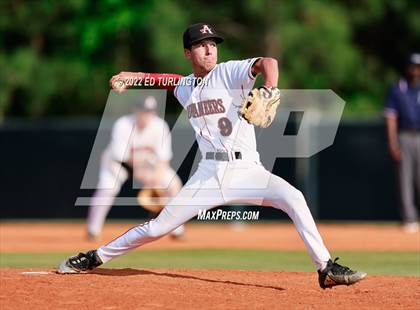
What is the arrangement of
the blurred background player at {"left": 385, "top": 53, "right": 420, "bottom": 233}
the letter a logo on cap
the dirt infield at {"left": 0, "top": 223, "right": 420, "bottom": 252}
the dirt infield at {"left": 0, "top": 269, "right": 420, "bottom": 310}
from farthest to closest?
the blurred background player at {"left": 385, "top": 53, "right": 420, "bottom": 233} → the dirt infield at {"left": 0, "top": 223, "right": 420, "bottom": 252} → the letter a logo on cap → the dirt infield at {"left": 0, "top": 269, "right": 420, "bottom": 310}

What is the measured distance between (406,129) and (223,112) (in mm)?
8753

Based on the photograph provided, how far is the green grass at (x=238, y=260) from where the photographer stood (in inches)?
414

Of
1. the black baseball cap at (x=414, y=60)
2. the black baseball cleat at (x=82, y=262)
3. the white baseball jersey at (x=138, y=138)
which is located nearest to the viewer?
the black baseball cleat at (x=82, y=262)

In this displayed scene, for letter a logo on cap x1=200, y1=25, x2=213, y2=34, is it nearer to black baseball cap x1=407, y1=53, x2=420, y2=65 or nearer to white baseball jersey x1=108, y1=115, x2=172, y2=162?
white baseball jersey x1=108, y1=115, x2=172, y2=162

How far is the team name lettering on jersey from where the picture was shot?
313 inches

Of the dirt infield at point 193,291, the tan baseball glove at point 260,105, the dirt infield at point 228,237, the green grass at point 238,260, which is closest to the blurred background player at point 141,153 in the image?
the dirt infield at point 228,237

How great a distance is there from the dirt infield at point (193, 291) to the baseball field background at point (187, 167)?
17 mm

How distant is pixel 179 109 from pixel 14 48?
514 centimetres

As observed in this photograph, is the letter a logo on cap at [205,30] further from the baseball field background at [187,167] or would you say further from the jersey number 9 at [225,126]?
the baseball field background at [187,167]

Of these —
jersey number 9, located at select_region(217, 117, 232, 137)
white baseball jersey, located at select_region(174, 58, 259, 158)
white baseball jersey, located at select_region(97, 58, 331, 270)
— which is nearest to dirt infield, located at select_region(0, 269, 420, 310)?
white baseball jersey, located at select_region(97, 58, 331, 270)

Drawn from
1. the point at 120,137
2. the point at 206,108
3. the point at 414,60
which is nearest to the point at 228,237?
the point at 120,137

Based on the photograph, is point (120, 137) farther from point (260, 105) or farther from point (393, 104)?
point (260, 105)

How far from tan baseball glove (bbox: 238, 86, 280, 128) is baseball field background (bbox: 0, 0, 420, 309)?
4.56ft

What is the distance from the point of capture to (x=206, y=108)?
8.02 metres
